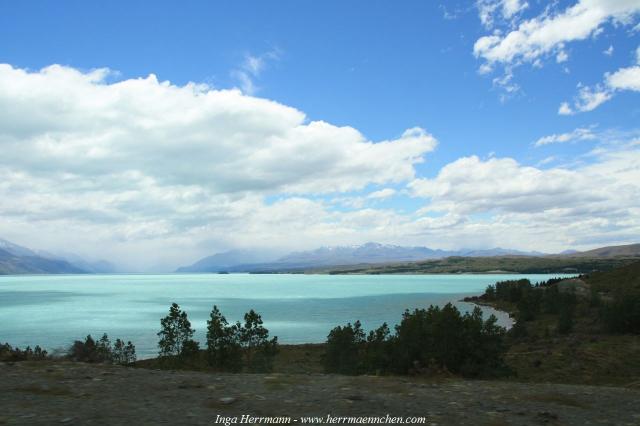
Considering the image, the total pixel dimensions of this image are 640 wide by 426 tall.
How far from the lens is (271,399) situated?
12469mm

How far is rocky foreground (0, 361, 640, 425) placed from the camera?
10.8 m

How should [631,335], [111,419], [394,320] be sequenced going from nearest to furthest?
[111,419]
[631,335]
[394,320]

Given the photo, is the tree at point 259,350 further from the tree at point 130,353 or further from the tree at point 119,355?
the tree at point 119,355

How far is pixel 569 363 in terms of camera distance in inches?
2140

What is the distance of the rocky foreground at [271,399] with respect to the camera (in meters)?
10.8

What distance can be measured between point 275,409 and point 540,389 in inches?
378

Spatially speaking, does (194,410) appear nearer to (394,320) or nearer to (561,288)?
(394,320)

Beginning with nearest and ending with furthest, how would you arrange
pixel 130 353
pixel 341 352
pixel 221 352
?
pixel 221 352 → pixel 341 352 → pixel 130 353

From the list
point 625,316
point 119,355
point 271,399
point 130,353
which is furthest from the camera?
point 130,353

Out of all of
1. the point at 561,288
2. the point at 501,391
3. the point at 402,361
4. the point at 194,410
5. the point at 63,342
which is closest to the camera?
the point at 194,410

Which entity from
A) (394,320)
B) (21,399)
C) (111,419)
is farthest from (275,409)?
(394,320)

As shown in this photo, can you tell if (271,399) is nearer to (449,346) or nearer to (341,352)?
(449,346)

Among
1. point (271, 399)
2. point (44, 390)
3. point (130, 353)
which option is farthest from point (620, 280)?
point (44, 390)

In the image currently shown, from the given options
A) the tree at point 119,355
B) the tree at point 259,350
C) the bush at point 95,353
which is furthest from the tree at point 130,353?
the tree at point 259,350
